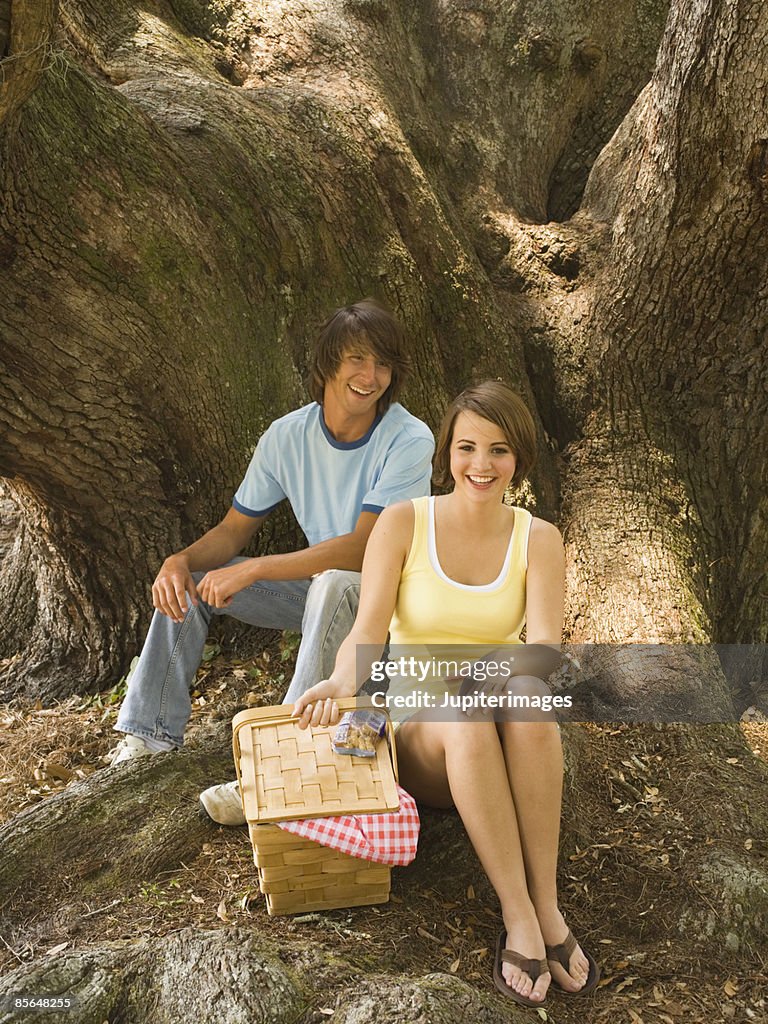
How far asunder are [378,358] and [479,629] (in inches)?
38.7

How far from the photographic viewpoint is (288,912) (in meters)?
2.48

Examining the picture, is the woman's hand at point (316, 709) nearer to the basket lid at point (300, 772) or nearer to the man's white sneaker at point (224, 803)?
the basket lid at point (300, 772)

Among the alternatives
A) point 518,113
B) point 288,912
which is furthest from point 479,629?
point 518,113

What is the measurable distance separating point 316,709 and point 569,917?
95 cm

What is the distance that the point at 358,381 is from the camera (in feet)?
10.3

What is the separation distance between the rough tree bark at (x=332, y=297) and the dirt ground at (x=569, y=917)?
192 millimetres

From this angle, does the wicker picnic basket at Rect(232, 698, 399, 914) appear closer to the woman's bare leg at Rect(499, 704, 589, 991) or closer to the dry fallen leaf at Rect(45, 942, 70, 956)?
the woman's bare leg at Rect(499, 704, 589, 991)

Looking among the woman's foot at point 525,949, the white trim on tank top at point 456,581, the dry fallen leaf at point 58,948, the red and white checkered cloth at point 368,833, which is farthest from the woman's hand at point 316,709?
the dry fallen leaf at point 58,948

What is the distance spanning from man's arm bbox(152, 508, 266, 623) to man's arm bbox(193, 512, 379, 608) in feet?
0.23

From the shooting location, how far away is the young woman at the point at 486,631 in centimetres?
238

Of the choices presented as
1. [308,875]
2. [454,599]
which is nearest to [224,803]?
[308,875]

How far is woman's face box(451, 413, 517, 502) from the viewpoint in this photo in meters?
2.68

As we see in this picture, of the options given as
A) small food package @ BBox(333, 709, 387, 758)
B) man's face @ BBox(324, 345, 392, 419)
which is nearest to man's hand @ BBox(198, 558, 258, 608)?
man's face @ BBox(324, 345, 392, 419)

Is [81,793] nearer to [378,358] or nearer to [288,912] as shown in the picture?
[288,912]
